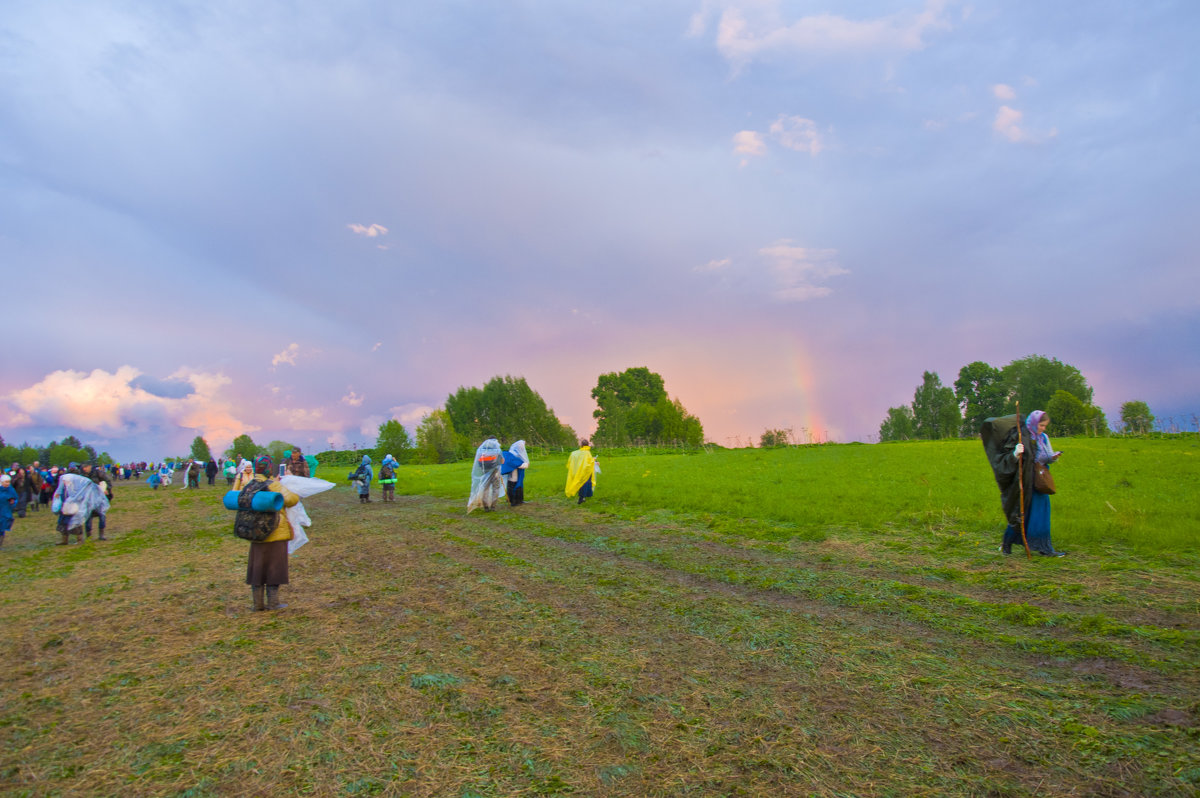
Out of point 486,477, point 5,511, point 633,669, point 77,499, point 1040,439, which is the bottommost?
point 633,669

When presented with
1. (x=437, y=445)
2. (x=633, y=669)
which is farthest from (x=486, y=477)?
(x=437, y=445)

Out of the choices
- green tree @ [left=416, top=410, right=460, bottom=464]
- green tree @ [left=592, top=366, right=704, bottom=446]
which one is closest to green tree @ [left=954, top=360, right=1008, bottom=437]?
green tree @ [left=592, top=366, right=704, bottom=446]

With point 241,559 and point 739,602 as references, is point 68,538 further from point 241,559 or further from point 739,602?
point 739,602

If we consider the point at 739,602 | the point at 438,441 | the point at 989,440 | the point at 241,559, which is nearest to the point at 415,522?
the point at 241,559

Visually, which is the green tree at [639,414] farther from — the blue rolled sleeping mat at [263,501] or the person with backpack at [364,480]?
the blue rolled sleeping mat at [263,501]

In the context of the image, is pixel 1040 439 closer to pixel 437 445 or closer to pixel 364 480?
pixel 364 480

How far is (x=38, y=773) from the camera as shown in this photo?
12.8 ft

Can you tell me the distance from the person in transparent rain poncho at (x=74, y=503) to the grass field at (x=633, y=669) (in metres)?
3.70

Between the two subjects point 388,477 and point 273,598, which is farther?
point 388,477

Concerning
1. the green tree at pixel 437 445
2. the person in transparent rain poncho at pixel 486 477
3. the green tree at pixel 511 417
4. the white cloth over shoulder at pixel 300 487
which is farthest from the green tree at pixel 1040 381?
the white cloth over shoulder at pixel 300 487

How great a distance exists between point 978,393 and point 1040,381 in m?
7.55

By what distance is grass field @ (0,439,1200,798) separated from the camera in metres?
3.71

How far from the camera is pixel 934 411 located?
90.9 m

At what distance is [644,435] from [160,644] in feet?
250
